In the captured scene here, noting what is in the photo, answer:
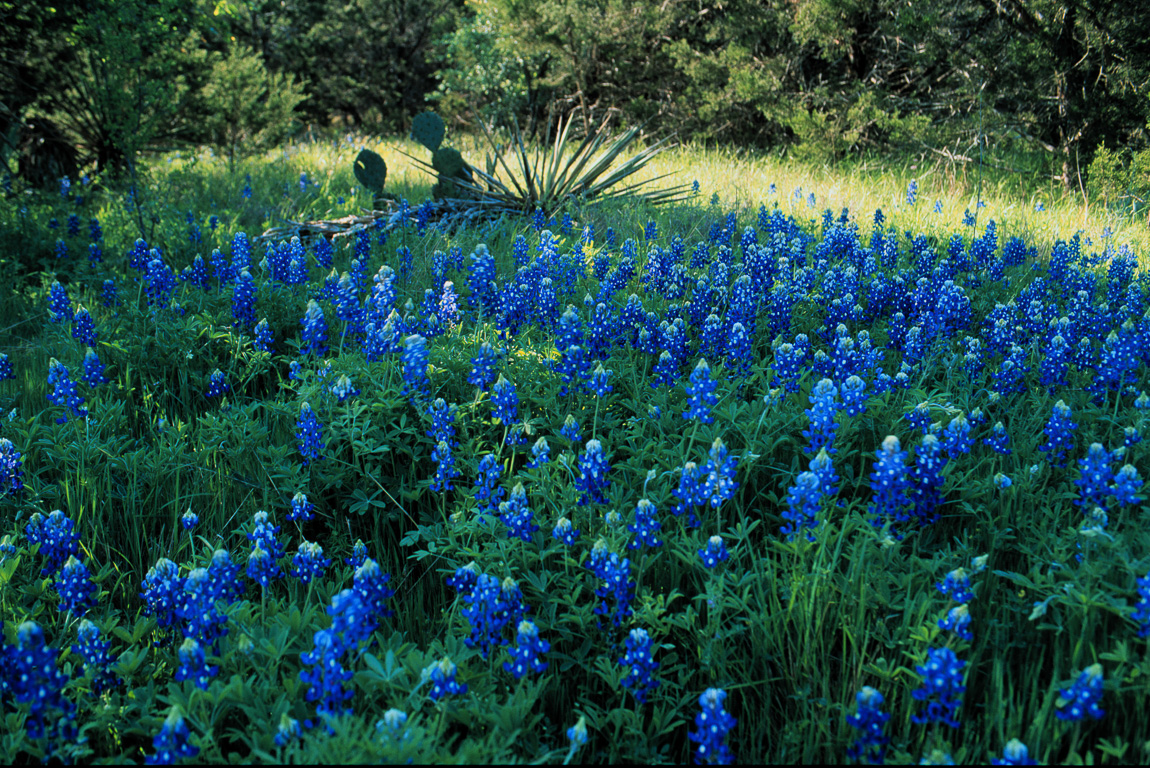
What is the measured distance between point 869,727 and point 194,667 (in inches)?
64.7

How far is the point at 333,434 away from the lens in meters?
2.88

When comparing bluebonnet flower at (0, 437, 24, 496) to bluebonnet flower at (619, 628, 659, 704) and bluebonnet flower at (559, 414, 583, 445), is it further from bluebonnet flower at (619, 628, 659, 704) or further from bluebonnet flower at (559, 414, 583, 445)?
bluebonnet flower at (619, 628, 659, 704)

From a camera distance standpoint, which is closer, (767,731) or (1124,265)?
(767,731)

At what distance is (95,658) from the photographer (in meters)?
1.96

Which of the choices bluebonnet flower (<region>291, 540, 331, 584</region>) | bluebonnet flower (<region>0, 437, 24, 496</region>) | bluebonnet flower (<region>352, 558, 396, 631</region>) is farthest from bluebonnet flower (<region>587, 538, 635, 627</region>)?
bluebonnet flower (<region>0, 437, 24, 496</region>)

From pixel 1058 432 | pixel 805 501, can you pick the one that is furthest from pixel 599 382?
pixel 1058 432

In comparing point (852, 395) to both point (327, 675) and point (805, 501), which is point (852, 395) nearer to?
point (805, 501)

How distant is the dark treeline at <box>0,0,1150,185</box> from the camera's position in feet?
22.9

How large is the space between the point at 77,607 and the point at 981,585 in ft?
8.75

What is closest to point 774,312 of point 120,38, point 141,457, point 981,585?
point 981,585

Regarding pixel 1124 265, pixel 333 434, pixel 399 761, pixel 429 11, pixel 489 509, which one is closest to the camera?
pixel 399 761

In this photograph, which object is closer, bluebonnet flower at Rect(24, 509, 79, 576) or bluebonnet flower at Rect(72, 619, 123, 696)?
bluebonnet flower at Rect(72, 619, 123, 696)

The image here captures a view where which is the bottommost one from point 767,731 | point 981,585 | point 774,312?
point 767,731

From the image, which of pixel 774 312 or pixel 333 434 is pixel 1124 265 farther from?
pixel 333 434
